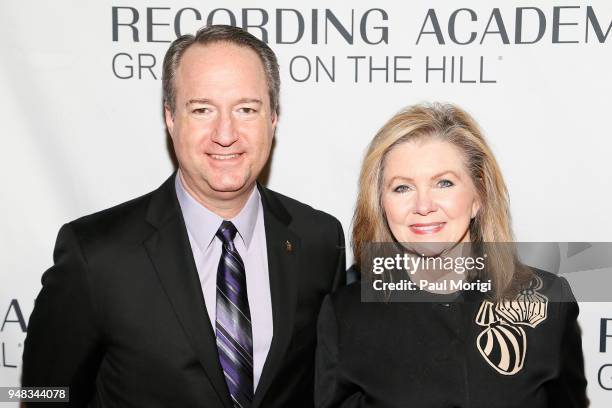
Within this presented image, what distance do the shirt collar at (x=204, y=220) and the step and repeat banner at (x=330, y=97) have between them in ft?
1.91

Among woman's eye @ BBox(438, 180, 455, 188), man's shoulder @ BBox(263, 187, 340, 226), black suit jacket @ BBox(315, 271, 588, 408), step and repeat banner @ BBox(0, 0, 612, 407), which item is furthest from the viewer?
step and repeat banner @ BBox(0, 0, 612, 407)

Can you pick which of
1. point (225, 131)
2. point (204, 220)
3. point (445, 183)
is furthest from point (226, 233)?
point (445, 183)

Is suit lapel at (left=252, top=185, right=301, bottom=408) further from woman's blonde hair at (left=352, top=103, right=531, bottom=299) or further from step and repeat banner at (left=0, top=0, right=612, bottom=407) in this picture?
step and repeat banner at (left=0, top=0, right=612, bottom=407)

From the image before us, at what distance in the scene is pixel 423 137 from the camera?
1851mm

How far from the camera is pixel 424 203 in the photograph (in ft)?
5.81

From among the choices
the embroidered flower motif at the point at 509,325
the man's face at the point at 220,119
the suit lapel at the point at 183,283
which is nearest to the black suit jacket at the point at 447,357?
the embroidered flower motif at the point at 509,325

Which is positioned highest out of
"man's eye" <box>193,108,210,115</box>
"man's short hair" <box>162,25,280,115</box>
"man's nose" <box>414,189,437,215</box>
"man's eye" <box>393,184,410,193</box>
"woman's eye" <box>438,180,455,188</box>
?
"man's short hair" <box>162,25,280,115</box>

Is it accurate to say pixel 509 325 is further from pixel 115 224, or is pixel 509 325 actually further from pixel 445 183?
pixel 115 224

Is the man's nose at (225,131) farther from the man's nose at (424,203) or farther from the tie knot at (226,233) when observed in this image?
the man's nose at (424,203)

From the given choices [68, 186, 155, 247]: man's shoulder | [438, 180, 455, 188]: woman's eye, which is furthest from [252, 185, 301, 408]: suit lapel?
[438, 180, 455, 188]: woman's eye

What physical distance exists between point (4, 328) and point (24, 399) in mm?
618

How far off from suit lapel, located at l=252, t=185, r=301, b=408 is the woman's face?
1.05ft

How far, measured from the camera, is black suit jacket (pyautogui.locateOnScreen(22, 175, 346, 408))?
171cm

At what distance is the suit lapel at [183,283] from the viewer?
1.71 m
